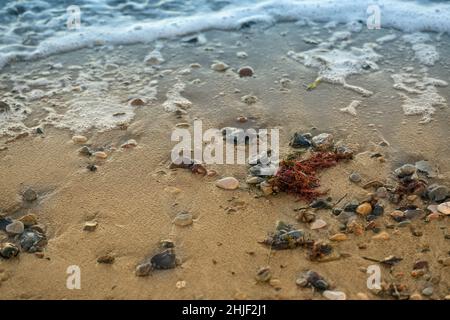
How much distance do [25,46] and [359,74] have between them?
438cm

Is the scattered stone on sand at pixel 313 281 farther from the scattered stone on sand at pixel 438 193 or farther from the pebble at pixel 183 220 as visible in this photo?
the scattered stone on sand at pixel 438 193

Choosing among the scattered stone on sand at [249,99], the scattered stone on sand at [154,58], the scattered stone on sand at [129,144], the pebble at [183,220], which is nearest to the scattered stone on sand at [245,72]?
the scattered stone on sand at [249,99]

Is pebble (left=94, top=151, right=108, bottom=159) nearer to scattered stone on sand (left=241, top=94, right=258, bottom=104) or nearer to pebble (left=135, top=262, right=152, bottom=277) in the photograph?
pebble (left=135, top=262, right=152, bottom=277)

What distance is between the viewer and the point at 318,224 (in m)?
3.42

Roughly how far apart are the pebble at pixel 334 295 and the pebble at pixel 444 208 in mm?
1152

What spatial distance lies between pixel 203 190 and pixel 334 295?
1390mm

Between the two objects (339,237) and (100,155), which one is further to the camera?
(100,155)

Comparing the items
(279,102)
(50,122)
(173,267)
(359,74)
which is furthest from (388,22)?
(173,267)

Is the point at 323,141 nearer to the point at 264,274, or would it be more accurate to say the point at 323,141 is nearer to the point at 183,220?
the point at 183,220

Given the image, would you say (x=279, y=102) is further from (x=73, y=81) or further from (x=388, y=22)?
(x=388, y=22)

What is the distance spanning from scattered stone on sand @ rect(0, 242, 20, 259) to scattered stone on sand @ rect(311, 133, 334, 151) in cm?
257

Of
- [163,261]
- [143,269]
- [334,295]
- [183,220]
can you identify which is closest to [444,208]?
[334,295]
